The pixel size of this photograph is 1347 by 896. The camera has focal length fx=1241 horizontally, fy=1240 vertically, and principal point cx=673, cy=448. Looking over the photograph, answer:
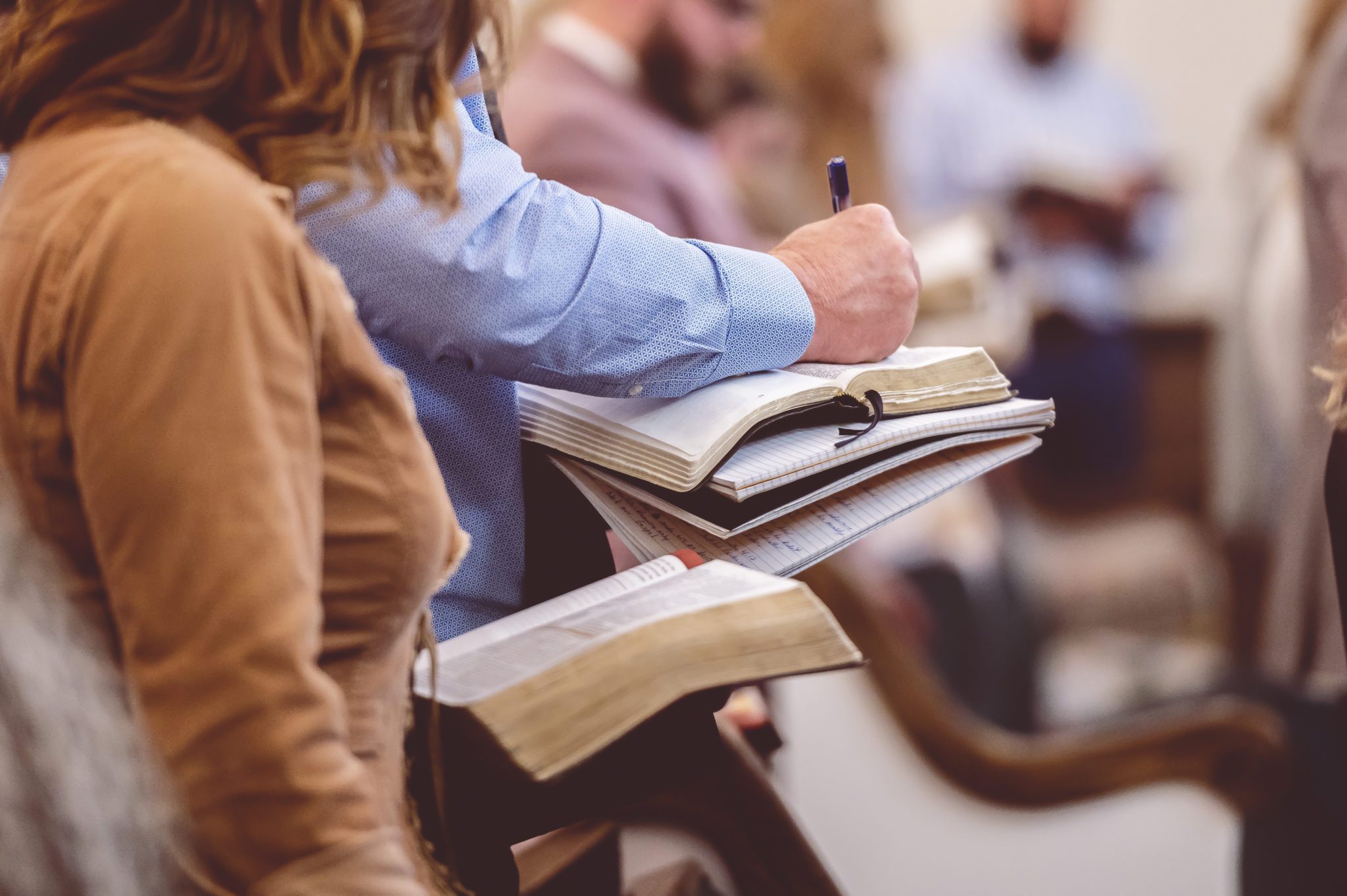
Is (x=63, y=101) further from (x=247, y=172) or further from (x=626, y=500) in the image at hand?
(x=626, y=500)

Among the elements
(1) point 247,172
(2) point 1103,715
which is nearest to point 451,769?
(1) point 247,172

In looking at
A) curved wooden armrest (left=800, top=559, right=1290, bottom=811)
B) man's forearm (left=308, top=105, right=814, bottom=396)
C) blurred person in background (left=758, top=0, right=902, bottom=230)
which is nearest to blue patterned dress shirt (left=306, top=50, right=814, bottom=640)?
man's forearm (left=308, top=105, right=814, bottom=396)

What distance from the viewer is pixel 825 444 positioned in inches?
25.5

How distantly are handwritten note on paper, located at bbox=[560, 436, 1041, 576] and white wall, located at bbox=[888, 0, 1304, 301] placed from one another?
3.47m

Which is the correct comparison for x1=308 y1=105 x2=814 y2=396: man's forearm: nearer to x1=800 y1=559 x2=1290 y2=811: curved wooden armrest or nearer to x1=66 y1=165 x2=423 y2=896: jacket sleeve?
x1=66 y1=165 x2=423 y2=896: jacket sleeve

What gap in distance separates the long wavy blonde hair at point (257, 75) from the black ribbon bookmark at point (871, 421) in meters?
0.25

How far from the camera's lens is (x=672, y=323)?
0.65m

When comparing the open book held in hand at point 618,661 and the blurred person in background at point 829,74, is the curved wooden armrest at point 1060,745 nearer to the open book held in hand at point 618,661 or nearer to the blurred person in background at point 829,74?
the open book held in hand at point 618,661

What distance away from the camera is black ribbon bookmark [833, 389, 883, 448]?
642mm

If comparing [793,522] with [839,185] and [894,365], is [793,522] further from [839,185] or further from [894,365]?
[839,185]

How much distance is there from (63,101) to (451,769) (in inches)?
13.1

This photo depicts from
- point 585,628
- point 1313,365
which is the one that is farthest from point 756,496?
point 1313,365

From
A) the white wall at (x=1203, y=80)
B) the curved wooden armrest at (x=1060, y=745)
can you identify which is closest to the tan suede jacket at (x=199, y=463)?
the curved wooden armrest at (x=1060, y=745)

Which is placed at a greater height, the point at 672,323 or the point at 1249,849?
the point at 672,323
